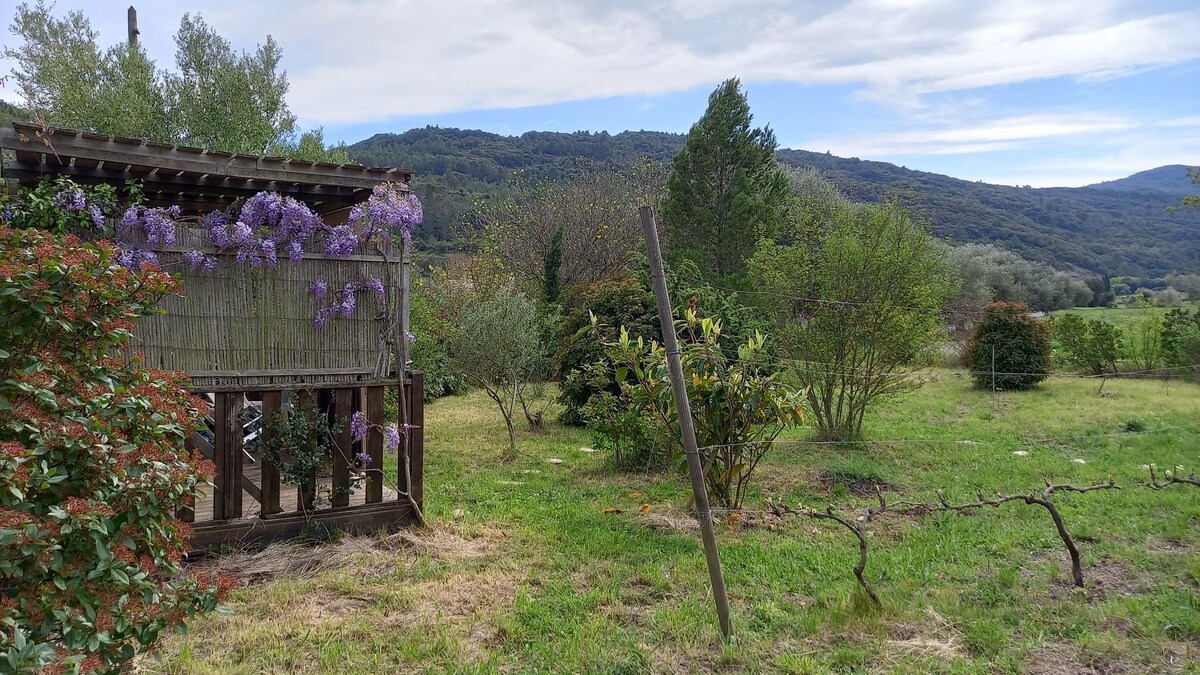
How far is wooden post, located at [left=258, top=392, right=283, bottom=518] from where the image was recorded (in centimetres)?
472

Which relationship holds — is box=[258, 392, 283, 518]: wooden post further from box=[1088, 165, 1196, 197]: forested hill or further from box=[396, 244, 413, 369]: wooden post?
box=[1088, 165, 1196, 197]: forested hill

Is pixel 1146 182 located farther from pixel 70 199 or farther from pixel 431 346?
pixel 70 199

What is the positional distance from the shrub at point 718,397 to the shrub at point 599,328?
4153 millimetres

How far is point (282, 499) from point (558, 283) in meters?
11.7

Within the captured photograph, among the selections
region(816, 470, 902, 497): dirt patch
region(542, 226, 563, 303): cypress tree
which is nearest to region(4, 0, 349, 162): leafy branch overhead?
region(542, 226, 563, 303): cypress tree

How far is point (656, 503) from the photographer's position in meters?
6.35

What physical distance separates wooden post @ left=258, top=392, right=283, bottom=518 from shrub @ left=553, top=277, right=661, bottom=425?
5.44m

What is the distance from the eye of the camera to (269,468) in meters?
4.80

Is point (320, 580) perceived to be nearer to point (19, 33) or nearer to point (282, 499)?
point (282, 499)

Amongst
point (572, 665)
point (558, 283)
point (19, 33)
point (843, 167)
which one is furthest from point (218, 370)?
point (843, 167)

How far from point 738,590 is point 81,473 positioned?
3.49 metres

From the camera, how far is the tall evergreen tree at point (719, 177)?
18734mm

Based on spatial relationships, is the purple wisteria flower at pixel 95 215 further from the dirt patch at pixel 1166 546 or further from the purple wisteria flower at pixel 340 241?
the dirt patch at pixel 1166 546

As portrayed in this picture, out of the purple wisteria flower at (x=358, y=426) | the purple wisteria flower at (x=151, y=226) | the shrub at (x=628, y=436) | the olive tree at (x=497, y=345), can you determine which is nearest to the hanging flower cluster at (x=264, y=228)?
the purple wisteria flower at (x=151, y=226)
